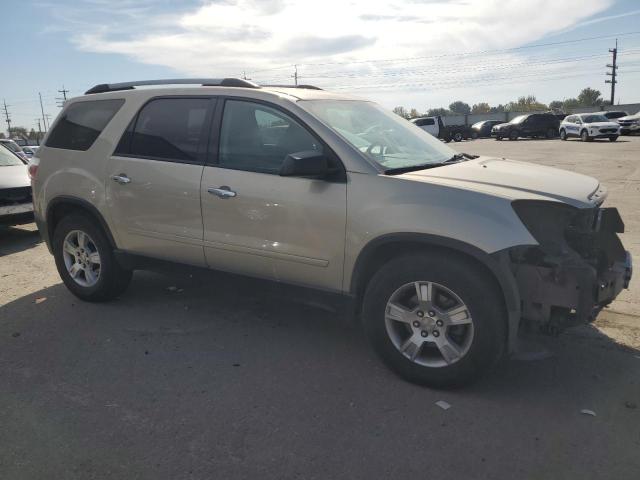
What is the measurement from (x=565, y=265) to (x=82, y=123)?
13.9 ft

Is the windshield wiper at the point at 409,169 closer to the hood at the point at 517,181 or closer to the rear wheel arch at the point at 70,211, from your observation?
the hood at the point at 517,181

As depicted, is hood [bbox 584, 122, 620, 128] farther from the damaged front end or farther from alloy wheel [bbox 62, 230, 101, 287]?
alloy wheel [bbox 62, 230, 101, 287]

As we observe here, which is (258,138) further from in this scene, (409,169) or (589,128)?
(589,128)

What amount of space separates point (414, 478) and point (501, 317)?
1.07 meters

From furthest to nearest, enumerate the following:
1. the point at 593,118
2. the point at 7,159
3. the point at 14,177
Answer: the point at 593,118 → the point at 7,159 → the point at 14,177

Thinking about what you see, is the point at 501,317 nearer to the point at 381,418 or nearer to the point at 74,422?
the point at 381,418

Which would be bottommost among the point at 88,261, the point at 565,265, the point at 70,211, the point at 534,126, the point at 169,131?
the point at 88,261

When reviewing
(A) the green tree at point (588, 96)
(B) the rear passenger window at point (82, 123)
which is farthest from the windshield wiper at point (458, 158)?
(A) the green tree at point (588, 96)

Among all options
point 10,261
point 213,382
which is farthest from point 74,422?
point 10,261

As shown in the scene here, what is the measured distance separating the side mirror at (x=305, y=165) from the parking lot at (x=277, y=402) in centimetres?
96

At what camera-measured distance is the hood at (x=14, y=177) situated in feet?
26.7

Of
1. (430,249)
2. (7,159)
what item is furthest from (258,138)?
(7,159)

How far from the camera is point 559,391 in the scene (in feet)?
11.1

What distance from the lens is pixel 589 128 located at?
31.3 metres
